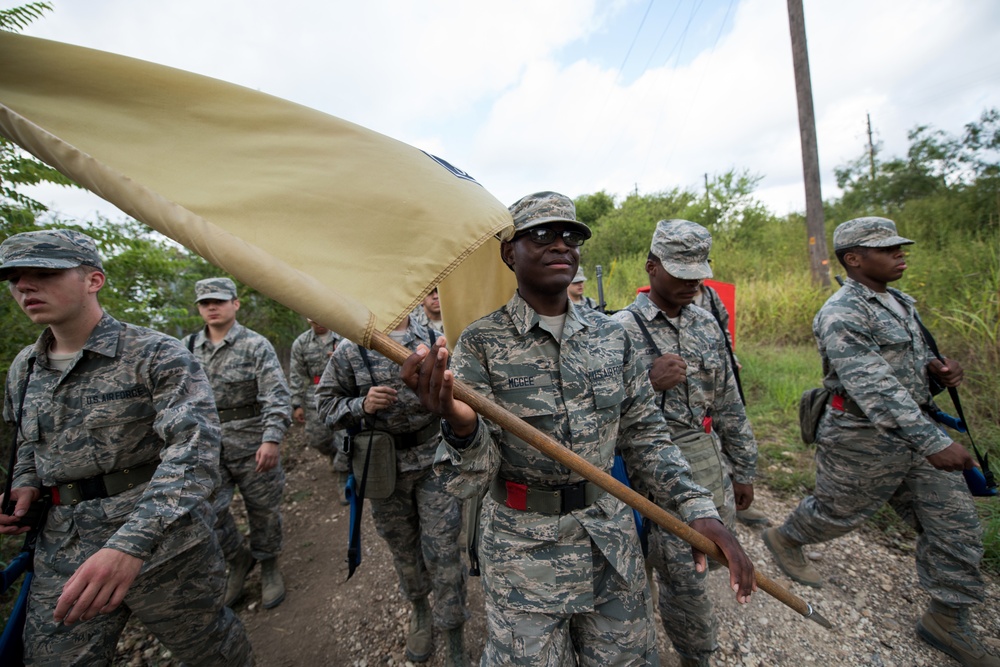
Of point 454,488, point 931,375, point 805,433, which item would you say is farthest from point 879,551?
point 454,488

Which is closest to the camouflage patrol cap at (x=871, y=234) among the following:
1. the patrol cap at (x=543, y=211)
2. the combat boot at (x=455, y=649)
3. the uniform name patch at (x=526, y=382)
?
the patrol cap at (x=543, y=211)

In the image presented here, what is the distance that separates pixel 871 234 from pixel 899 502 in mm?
1817

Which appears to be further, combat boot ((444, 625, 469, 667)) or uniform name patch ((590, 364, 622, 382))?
combat boot ((444, 625, 469, 667))

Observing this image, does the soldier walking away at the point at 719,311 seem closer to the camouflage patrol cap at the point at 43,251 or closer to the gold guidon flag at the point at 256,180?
the gold guidon flag at the point at 256,180

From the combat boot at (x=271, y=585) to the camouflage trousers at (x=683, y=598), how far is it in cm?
296

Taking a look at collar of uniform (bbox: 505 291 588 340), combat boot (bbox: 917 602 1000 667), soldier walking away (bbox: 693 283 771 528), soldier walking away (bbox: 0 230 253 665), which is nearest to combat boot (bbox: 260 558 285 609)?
soldier walking away (bbox: 0 230 253 665)

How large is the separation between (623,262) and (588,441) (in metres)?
14.0

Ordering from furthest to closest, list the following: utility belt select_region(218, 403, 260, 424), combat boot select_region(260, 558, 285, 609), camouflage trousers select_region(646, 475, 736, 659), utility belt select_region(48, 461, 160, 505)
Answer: utility belt select_region(218, 403, 260, 424)
combat boot select_region(260, 558, 285, 609)
camouflage trousers select_region(646, 475, 736, 659)
utility belt select_region(48, 461, 160, 505)

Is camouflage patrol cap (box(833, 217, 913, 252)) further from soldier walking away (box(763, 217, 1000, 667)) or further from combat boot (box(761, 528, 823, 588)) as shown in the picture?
combat boot (box(761, 528, 823, 588))

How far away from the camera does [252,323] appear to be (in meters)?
7.23

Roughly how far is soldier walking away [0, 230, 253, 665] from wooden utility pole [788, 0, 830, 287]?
10463mm

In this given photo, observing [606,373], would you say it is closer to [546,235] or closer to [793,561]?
[546,235]

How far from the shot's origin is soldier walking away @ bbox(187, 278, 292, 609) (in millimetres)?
3578

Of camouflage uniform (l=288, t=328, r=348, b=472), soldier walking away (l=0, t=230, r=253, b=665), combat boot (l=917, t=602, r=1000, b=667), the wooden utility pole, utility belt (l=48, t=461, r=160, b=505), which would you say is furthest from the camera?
the wooden utility pole
